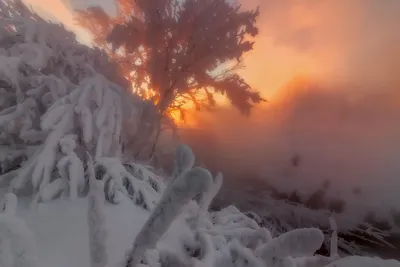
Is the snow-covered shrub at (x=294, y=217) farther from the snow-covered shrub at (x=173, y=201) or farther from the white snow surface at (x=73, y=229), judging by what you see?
the snow-covered shrub at (x=173, y=201)

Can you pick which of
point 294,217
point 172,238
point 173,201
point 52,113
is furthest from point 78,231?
point 294,217

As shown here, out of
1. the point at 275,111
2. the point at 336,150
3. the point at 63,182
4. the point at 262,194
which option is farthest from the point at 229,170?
the point at 63,182

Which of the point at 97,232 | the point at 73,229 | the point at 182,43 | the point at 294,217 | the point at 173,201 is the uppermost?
the point at 182,43

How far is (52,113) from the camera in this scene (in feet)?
6.93

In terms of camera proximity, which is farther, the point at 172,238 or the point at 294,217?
the point at 294,217

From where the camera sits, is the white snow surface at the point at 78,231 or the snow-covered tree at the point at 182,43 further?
the snow-covered tree at the point at 182,43

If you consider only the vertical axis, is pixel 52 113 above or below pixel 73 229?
above

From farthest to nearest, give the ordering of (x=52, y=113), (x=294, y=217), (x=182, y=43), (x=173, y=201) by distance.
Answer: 1. (x=294, y=217)
2. (x=182, y=43)
3. (x=52, y=113)
4. (x=173, y=201)

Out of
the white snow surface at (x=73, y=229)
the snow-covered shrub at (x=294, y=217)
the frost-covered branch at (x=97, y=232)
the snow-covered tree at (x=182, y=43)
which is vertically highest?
the snow-covered tree at (x=182, y=43)

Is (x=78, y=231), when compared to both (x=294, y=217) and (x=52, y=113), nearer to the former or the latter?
(x=52, y=113)

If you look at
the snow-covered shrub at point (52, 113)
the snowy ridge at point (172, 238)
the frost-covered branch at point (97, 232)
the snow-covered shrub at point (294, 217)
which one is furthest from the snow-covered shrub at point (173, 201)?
the snow-covered shrub at point (294, 217)

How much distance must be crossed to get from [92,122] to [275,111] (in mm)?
7673

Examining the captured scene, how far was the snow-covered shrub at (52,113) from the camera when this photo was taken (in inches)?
70.2

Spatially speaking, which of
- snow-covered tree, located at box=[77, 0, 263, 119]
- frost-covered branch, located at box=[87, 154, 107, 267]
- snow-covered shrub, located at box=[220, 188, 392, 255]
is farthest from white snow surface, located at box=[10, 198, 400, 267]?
snow-covered shrub, located at box=[220, 188, 392, 255]
